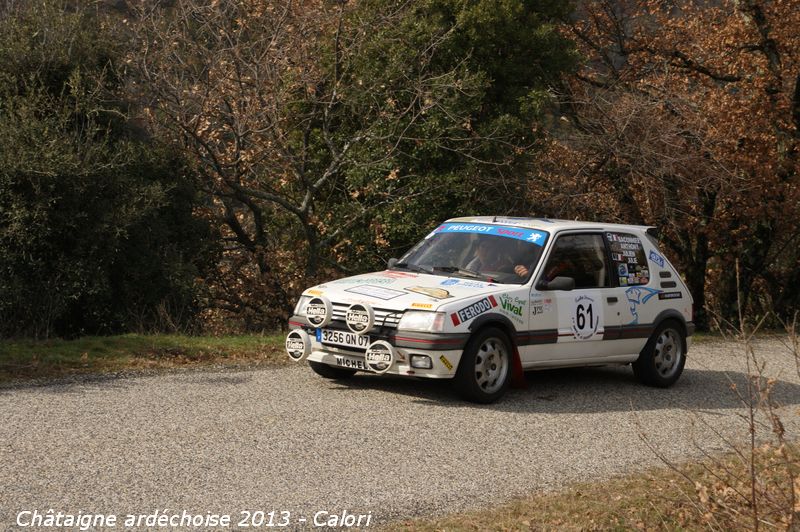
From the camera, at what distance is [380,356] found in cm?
1034

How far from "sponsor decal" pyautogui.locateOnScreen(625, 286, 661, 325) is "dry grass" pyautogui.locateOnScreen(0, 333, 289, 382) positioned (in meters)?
4.01

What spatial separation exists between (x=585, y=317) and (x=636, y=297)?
2.96ft

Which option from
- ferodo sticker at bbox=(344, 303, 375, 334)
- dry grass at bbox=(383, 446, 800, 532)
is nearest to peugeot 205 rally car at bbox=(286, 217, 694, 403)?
ferodo sticker at bbox=(344, 303, 375, 334)

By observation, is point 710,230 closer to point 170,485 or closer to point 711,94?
point 711,94

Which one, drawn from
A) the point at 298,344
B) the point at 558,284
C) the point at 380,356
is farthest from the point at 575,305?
the point at 298,344

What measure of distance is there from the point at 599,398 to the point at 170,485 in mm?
5654

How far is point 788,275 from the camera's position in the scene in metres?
25.7

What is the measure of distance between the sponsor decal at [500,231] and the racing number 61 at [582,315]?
799 millimetres

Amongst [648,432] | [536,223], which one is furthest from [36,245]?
[648,432]

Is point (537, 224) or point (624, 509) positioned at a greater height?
point (537, 224)

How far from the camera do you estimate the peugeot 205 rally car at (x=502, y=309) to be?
10.4 metres

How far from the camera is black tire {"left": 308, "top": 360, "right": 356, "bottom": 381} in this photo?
11.4 metres

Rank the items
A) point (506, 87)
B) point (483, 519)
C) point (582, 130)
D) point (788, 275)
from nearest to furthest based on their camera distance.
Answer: point (483, 519) → point (506, 87) → point (582, 130) → point (788, 275)

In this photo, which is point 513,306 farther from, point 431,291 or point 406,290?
point 406,290
